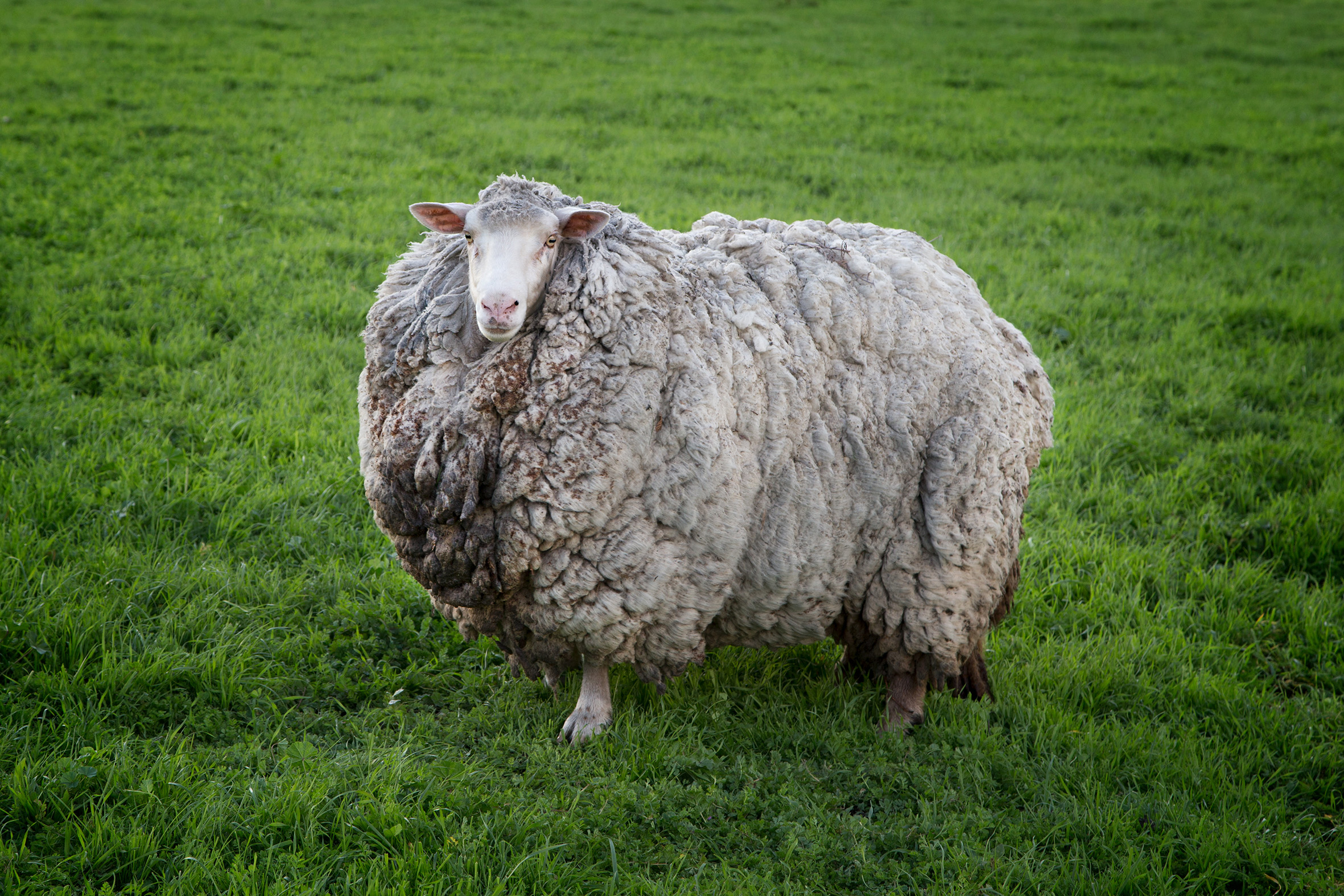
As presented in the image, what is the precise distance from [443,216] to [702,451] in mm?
1183

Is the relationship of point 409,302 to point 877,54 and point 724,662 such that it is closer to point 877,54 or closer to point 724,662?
point 724,662

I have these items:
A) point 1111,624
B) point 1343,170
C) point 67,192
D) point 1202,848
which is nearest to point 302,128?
point 67,192

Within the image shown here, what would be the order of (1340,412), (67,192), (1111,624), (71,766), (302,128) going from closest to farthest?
(71,766)
(1111,624)
(1340,412)
(67,192)
(302,128)

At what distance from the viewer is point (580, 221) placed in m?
3.19

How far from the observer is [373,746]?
10.7ft

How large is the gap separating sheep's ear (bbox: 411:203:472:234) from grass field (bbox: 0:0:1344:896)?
1.65 m

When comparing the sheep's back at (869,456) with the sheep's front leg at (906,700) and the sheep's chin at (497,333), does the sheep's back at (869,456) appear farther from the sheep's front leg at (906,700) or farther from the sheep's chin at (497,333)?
Result: the sheep's chin at (497,333)

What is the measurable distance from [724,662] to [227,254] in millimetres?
5124

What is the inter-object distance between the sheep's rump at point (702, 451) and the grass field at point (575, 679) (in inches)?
18.5

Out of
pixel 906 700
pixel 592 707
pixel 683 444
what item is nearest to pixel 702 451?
pixel 683 444

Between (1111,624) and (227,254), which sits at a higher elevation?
(227,254)

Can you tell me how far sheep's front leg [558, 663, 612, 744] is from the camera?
3.47 meters

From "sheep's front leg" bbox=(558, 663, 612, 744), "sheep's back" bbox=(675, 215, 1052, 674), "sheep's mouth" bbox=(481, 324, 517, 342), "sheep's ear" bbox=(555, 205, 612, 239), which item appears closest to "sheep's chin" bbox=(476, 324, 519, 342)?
"sheep's mouth" bbox=(481, 324, 517, 342)

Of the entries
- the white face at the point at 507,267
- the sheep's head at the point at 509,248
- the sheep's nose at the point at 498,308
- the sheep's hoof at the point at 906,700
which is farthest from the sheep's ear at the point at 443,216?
the sheep's hoof at the point at 906,700
